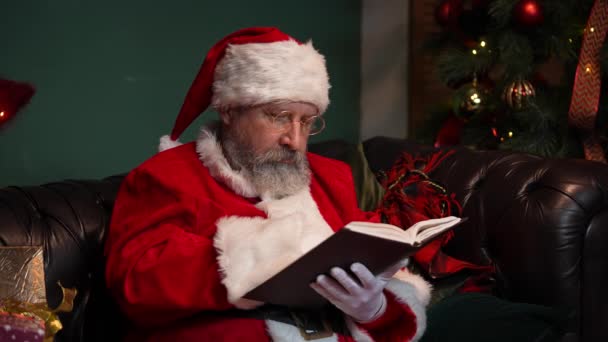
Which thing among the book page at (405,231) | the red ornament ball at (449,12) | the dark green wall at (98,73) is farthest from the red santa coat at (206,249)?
the red ornament ball at (449,12)

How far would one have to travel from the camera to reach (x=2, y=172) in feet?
7.10

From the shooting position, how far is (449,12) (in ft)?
9.77

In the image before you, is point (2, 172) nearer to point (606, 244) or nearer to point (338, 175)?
point (338, 175)

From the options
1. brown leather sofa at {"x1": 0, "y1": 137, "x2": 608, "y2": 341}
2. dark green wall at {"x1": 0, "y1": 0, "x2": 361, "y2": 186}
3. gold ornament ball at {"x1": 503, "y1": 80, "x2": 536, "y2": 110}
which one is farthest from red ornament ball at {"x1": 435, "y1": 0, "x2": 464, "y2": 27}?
brown leather sofa at {"x1": 0, "y1": 137, "x2": 608, "y2": 341}

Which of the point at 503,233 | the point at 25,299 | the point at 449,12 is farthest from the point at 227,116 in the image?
the point at 449,12

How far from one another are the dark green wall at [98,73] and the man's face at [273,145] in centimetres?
68

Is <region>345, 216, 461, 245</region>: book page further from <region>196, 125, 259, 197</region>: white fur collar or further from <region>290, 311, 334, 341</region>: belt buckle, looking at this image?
<region>196, 125, 259, 197</region>: white fur collar

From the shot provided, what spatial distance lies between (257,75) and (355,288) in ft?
2.07

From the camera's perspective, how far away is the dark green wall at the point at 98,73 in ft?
7.20

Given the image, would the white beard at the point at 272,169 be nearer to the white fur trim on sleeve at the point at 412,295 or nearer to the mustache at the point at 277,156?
the mustache at the point at 277,156

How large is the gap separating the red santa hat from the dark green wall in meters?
0.55

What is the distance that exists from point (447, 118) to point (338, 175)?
1.35 meters

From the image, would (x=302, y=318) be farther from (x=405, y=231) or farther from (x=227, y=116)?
(x=227, y=116)

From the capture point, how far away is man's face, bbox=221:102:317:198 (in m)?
1.79
